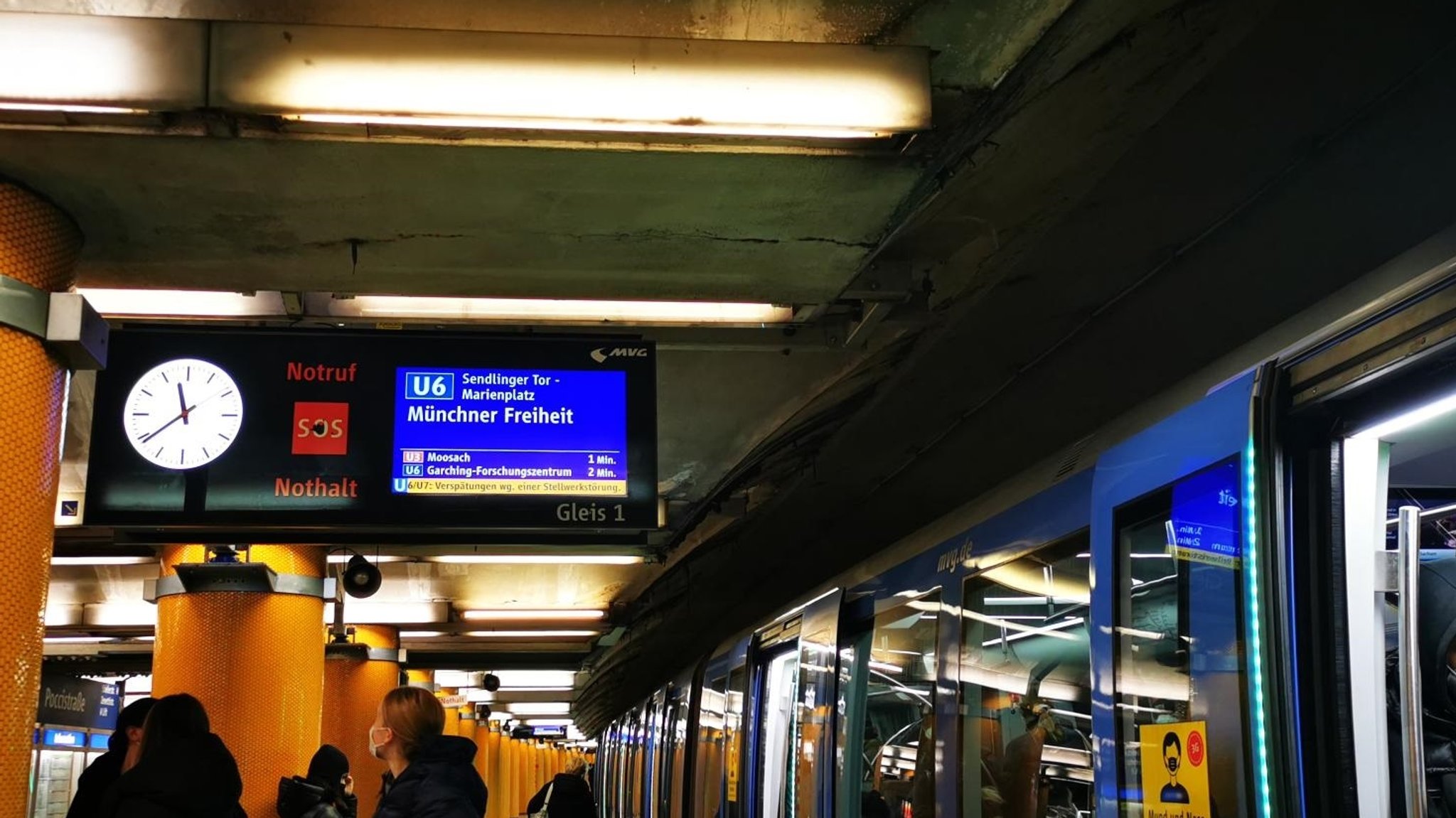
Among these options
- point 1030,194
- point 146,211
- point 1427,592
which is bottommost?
point 1427,592

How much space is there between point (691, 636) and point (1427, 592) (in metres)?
19.1

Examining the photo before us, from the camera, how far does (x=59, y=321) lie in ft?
14.0

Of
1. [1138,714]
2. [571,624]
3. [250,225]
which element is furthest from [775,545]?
[1138,714]

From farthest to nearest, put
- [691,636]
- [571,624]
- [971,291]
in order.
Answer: [691,636], [571,624], [971,291]

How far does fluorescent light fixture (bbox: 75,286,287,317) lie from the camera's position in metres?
5.80

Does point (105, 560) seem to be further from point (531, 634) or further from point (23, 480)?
point (23, 480)

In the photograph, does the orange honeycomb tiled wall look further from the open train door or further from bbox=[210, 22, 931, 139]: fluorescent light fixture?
the open train door

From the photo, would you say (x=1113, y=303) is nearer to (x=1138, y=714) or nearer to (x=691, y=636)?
(x=1138, y=714)

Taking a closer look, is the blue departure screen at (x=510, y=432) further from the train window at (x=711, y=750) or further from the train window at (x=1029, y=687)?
the train window at (x=711, y=750)

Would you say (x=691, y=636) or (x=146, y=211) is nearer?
(x=146, y=211)

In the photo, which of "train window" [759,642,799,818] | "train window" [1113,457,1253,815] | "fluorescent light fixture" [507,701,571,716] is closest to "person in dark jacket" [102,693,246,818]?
"train window" [1113,457,1253,815]

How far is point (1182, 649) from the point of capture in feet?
9.77

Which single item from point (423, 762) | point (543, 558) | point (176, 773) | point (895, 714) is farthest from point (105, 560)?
point (423, 762)

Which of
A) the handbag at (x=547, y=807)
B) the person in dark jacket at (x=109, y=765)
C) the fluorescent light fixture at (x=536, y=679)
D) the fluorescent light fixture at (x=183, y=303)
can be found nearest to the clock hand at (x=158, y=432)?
the fluorescent light fixture at (x=183, y=303)
